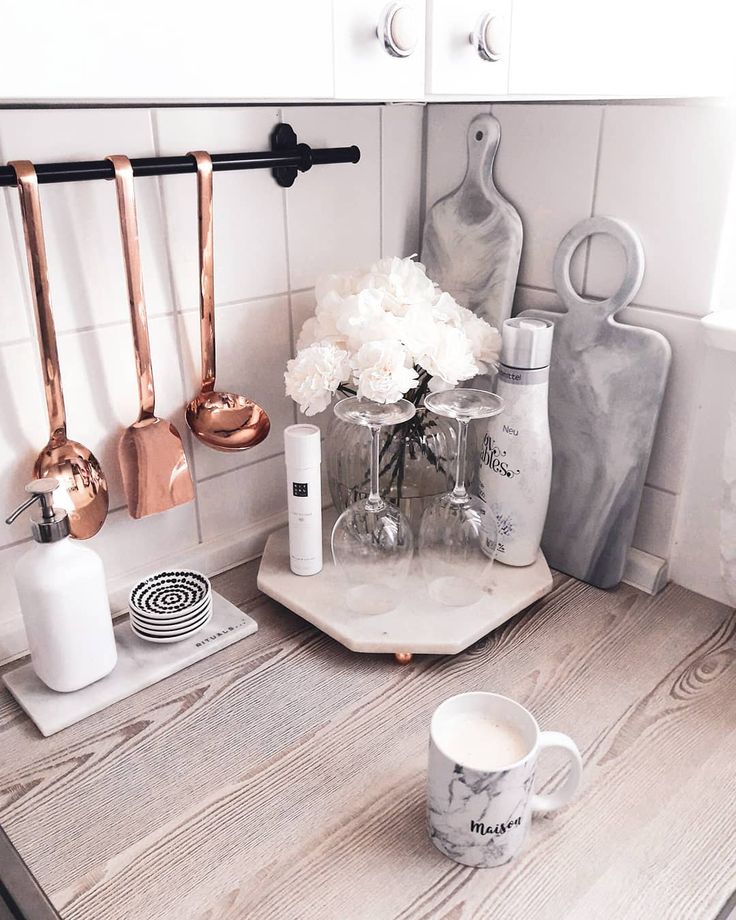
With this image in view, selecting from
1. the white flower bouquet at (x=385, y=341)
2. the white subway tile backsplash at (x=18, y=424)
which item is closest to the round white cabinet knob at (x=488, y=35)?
A: the white flower bouquet at (x=385, y=341)

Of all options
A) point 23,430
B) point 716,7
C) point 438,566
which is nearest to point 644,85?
point 716,7

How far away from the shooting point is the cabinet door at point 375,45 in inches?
22.8

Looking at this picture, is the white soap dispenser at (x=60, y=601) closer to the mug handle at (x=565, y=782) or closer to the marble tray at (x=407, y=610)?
the marble tray at (x=407, y=610)

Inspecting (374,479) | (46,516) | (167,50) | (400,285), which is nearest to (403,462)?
(374,479)

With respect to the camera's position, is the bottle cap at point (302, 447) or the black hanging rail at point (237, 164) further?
the bottle cap at point (302, 447)

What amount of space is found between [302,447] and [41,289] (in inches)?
12.3

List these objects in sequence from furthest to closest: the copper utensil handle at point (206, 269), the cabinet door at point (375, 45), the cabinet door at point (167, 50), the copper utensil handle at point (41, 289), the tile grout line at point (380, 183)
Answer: the tile grout line at point (380, 183) → the copper utensil handle at point (206, 269) → the copper utensil handle at point (41, 289) → the cabinet door at point (375, 45) → the cabinet door at point (167, 50)

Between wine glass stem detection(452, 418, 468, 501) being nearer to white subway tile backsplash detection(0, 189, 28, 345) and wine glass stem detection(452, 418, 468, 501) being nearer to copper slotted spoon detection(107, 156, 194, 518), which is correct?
copper slotted spoon detection(107, 156, 194, 518)

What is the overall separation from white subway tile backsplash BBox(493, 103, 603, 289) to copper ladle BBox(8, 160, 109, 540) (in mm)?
573

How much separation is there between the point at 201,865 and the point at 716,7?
934 millimetres

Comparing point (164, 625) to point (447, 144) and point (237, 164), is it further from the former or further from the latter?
point (447, 144)

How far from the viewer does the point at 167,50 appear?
1.63 feet

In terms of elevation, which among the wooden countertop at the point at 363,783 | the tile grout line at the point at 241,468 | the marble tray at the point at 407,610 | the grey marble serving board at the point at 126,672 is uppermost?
the tile grout line at the point at 241,468

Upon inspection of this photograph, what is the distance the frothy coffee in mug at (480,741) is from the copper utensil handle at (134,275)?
1.50 feet
